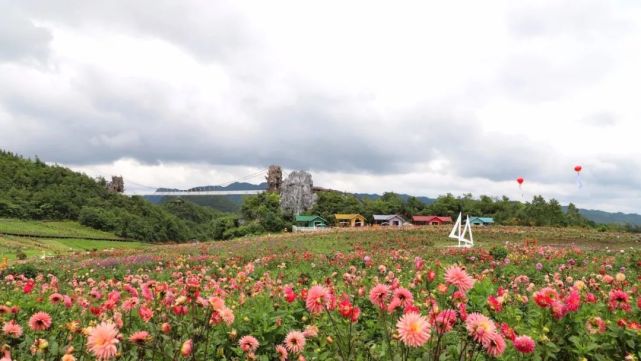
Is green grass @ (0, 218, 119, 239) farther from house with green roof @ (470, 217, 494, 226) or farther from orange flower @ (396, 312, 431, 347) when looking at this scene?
orange flower @ (396, 312, 431, 347)

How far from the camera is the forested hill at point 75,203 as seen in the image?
91.2 metres

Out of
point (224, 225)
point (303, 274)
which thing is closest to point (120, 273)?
point (303, 274)

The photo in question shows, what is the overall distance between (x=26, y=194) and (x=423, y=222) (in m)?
81.5

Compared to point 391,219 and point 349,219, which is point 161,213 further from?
point 391,219

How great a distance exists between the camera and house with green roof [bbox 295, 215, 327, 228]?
216ft

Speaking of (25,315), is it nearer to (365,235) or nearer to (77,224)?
(365,235)

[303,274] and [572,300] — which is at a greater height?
[572,300]

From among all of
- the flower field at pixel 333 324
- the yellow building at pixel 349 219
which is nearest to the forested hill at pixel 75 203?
the yellow building at pixel 349 219

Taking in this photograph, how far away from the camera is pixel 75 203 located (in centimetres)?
10012

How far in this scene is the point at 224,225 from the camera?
221ft

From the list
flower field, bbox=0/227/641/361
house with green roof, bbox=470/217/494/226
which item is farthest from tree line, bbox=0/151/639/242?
flower field, bbox=0/227/641/361

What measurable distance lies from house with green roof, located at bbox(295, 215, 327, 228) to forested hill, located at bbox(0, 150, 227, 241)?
878 inches

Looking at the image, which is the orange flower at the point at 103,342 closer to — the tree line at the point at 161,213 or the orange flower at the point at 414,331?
the orange flower at the point at 414,331

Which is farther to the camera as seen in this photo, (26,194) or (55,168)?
(55,168)
